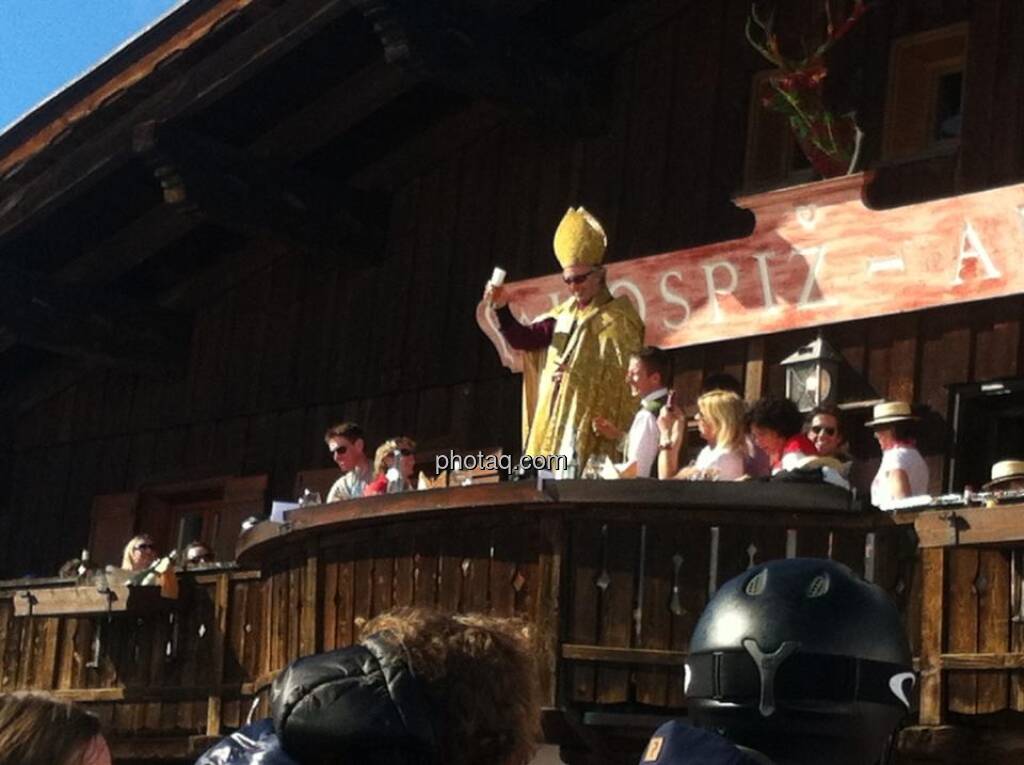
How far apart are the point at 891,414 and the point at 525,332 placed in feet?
5.97

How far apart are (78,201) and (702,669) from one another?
11.3m

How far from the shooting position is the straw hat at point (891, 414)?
10367 millimetres

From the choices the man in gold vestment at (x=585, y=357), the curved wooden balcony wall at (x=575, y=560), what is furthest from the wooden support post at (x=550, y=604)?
the man in gold vestment at (x=585, y=357)

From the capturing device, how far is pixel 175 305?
15.3 metres

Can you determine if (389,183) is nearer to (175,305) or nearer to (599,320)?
(175,305)

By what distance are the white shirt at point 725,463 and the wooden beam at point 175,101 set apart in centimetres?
390

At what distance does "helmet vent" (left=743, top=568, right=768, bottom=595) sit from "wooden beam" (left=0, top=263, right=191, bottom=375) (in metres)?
11.5

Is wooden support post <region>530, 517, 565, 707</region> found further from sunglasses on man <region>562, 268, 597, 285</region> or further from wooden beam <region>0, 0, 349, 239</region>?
wooden beam <region>0, 0, 349, 239</region>

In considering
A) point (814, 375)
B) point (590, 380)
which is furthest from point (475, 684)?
point (814, 375)

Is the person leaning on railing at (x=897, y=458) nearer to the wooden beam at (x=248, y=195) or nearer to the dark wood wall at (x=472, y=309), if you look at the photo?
the dark wood wall at (x=472, y=309)

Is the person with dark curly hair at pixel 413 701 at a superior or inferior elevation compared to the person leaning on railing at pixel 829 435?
inferior

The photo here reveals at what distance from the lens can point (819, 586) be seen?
3332 mm

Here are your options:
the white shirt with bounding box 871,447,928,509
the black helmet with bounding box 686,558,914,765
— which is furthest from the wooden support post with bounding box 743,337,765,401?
the black helmet with bounding box 686,558,914,765

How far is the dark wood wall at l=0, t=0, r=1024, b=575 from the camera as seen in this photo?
11250 millimetres
